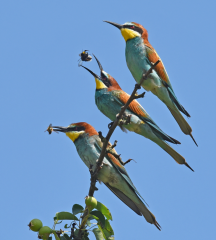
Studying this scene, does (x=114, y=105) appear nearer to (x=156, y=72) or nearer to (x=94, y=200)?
(x=156, y=72)

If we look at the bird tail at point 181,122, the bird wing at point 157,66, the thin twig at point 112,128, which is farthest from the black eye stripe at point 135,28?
the thin twig at point 112,128

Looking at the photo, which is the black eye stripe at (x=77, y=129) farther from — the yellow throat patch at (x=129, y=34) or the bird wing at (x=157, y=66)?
the yellow throat patch at (x=129, y=34)

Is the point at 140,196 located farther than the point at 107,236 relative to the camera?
Yes

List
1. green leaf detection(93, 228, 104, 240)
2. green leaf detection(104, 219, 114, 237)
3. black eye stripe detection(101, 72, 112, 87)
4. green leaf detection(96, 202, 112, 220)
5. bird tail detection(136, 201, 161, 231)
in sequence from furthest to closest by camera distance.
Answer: black eye stripe detection(101, 72, 112, 87) → bird tail detection(136, 201, 161, 231) → green leaf detection(96, 202, 112, 220) → green leaf detection(104, 219, 114, 237) → green leaf detection(93, 228, 104, 240)

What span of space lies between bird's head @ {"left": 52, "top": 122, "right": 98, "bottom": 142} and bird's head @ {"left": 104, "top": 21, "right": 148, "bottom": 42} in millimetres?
1167

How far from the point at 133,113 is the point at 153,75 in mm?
479

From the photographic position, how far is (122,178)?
12.9 feet

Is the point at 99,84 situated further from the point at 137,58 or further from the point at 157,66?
the point at 157,66

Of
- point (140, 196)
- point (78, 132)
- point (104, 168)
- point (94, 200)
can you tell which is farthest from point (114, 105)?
point (94, 200)

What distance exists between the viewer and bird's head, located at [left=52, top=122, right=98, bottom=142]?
4.16 meters

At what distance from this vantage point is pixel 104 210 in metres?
3.13

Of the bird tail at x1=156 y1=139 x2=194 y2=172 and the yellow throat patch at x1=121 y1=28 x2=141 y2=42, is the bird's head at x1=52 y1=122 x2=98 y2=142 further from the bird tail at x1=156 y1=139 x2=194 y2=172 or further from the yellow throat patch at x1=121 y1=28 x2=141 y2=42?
the yellow throat patch at x1=121 y1=28 x2=141 y2=42

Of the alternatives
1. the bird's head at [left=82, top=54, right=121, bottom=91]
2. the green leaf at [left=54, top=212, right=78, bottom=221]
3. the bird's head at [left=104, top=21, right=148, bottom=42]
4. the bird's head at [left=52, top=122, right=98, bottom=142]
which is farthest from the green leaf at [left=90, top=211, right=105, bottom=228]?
the bird's head at [left=104, top=21, right=148, bottom=42]

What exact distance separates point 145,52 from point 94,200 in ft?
6.69
